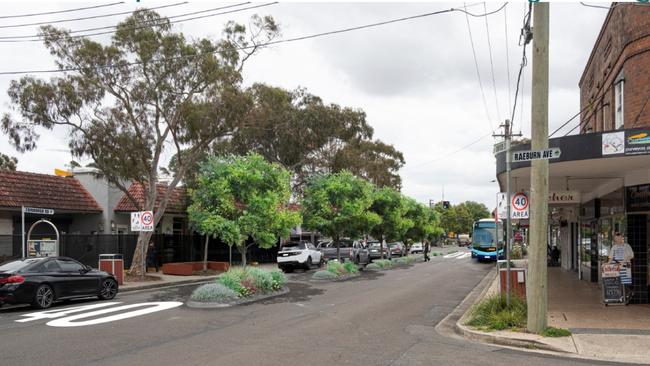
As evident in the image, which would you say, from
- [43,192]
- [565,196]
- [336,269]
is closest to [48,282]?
[336,269]

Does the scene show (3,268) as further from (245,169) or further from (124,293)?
(245,169)

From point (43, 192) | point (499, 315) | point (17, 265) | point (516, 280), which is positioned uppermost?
point (43, 192)

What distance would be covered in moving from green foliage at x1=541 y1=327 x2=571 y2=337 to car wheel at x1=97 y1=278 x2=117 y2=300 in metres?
12.4

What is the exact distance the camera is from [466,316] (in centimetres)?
1346

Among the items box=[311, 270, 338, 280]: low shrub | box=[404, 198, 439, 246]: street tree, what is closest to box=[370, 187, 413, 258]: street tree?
box=[311, 270, 338, 280]: low shrub

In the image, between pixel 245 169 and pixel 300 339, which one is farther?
pixel 245 169

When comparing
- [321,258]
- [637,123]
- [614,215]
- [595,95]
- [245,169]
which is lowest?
[321,258]

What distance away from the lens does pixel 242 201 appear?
768 inches

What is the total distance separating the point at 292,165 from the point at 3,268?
2381 cm

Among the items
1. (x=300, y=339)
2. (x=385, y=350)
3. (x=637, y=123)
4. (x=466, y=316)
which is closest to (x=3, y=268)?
(x=300, y=339)

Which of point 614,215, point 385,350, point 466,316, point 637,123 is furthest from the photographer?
point 637,123

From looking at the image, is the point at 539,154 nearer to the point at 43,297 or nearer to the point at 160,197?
the point at 43,297

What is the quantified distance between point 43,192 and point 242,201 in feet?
43.1

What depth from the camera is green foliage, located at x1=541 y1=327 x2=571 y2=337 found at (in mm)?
10423
